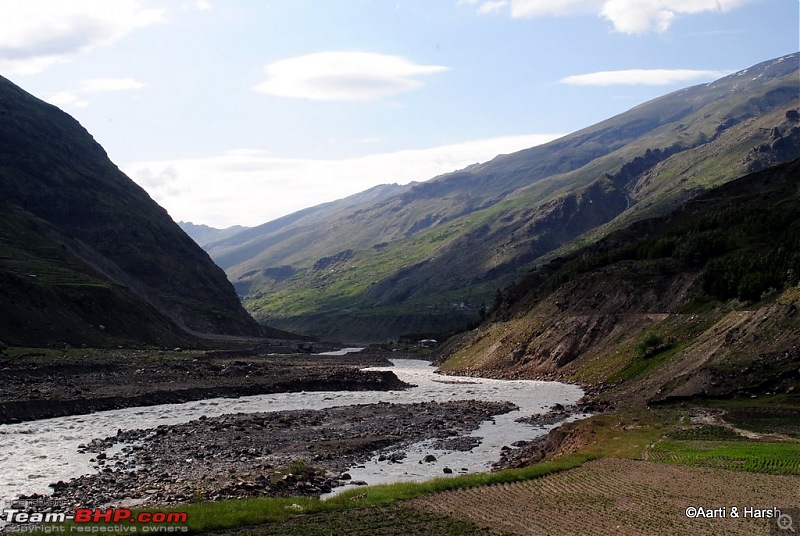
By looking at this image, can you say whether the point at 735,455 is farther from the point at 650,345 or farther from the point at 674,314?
the point at 674,314

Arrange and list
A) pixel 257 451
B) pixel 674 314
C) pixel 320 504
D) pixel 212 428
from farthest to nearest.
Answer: pixel 674 314
pixel 212 428
pixel 257 451
pixel 320 504

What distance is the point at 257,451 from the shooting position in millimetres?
53406

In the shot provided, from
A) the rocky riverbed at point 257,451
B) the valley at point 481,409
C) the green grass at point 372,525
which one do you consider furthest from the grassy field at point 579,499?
the rocky riverbed at point 257,451

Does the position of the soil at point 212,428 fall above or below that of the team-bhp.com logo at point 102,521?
below

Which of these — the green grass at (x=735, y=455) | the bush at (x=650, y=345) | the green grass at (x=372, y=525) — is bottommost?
the bush at (x=650, y=345)

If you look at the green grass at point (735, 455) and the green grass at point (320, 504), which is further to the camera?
the green grass at point (735, 455)

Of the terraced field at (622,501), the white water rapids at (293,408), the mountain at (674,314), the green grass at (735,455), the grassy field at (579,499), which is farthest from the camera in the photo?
the mountain at (674,314)

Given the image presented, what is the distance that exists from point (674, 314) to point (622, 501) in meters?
69.9

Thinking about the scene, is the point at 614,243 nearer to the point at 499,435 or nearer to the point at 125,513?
the point at 499,435

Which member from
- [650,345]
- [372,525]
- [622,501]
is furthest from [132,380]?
[622,501]

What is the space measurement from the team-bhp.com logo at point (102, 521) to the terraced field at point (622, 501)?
36.6ft

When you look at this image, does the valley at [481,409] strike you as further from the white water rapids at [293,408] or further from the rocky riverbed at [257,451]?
the white water rapids at [293,408]

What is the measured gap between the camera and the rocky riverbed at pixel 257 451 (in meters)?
40.3

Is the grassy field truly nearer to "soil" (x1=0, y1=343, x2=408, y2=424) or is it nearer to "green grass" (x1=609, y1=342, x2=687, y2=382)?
"green grass" (x1=609, y1=342, x2=687, y2=382)
